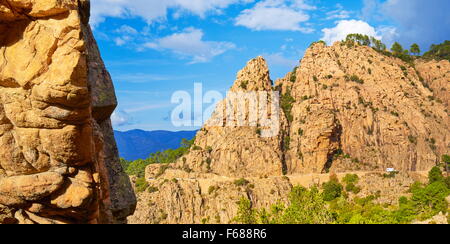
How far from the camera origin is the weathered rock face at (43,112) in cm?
952

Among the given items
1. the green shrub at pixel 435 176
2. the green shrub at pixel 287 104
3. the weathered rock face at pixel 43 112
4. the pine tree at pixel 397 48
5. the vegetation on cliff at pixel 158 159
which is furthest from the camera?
the pine tree at pixel 397 48

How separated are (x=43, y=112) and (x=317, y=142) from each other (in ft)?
233

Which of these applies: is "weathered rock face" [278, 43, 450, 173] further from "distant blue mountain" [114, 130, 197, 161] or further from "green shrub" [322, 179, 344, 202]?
"distant blue mountain" [114, 130, 197, 161]

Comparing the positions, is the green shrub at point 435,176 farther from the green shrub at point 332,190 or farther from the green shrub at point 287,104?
the green shrub at point 287,104

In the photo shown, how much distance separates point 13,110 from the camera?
968 cm

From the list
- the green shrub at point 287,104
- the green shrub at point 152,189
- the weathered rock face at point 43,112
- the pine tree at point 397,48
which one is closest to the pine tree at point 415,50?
the pine tree at point 397,48

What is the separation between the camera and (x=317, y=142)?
253 feet

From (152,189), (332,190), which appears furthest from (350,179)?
(152,189)

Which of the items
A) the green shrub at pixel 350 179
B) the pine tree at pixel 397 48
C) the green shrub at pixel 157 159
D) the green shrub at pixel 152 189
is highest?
the pine tree at pixel 397 48

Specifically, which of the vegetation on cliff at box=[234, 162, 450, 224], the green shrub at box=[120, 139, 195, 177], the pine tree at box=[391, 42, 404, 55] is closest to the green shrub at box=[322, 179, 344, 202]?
the vegetation on cliff at box=[234, 162, 450, 224]

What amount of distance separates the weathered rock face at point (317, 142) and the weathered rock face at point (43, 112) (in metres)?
57.1

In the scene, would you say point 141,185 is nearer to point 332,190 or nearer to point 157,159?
point 157,159

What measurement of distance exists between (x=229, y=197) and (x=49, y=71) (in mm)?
59784
